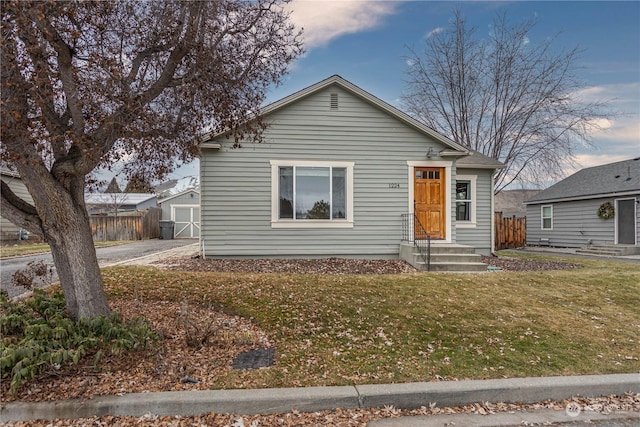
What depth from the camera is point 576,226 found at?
17.8 m

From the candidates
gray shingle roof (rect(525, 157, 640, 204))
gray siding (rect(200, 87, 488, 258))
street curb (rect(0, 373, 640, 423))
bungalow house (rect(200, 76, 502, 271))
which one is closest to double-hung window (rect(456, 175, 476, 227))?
bungalow house (rect(200, 76, 502, 271))

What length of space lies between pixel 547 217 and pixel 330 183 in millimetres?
16041

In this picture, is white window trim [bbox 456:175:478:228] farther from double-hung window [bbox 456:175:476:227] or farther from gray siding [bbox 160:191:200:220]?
gray siding [bbox 160:191:200:220]

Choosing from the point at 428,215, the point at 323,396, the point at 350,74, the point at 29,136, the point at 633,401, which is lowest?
the point at 633,401

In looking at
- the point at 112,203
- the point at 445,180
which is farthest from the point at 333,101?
the point at 112,203

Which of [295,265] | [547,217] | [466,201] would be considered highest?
[466,201]

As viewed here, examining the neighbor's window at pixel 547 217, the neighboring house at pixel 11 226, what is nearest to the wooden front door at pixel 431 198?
the neighbor's window at pixel 547 217

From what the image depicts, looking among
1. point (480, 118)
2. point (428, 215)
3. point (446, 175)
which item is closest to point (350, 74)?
point (446, 175)

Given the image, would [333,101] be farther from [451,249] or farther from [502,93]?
[502,93]

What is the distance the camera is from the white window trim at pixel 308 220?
9938 mm

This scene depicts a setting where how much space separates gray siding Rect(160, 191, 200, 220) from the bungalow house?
1838cm

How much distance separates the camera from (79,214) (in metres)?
3.76

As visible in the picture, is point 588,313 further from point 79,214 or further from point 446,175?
point 79,214

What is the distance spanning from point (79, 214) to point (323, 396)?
316 cm
